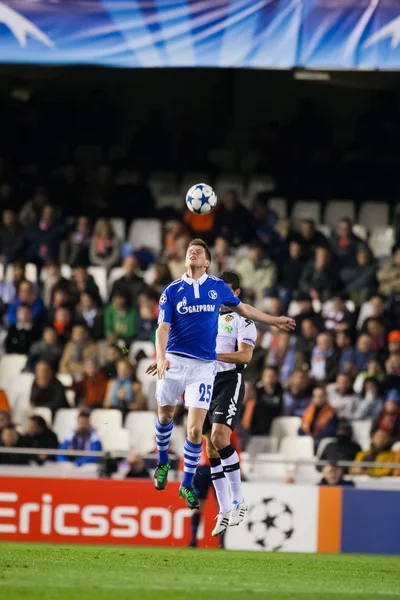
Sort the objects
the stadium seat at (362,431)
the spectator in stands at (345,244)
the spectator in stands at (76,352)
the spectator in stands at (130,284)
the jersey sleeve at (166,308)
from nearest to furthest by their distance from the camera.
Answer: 1. the jersey sleeve at (166,308)
2. the stadium seat at (362,431)
3. the spectator in stands at (76,352)
4. the spectator in stands at (130,284)
5. the spectator in stands at (345,244)

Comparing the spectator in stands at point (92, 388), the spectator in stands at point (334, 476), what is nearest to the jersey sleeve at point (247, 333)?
the spectator in stands at point (334, 476)

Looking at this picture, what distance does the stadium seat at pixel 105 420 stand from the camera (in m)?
16.6

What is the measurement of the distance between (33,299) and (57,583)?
1047cm

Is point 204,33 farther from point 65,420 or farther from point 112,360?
point 65,420

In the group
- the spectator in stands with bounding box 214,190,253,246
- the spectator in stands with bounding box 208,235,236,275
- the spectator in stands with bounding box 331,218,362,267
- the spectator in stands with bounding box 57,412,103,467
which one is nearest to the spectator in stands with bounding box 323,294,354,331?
the spectator in stands with bounding box 331,218,362,267

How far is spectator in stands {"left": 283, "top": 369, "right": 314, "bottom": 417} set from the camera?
16.8 metres

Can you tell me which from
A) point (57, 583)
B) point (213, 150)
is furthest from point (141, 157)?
point (57, 583)

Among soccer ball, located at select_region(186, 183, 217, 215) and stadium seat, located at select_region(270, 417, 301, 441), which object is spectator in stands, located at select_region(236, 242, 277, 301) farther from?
soccer ball, located at select_region(186, 183, 217, 215)

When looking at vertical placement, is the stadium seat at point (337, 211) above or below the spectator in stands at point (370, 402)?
above

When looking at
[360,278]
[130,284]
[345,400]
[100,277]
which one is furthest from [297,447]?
[100,277]

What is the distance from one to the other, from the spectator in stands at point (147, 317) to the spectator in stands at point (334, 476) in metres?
3.80

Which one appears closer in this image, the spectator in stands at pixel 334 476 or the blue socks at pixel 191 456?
the blue socks at pixel 191 456

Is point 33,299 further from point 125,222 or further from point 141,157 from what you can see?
point 141,157

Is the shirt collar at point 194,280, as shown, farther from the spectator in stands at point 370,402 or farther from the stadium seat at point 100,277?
the stadium seat at point 100,277
